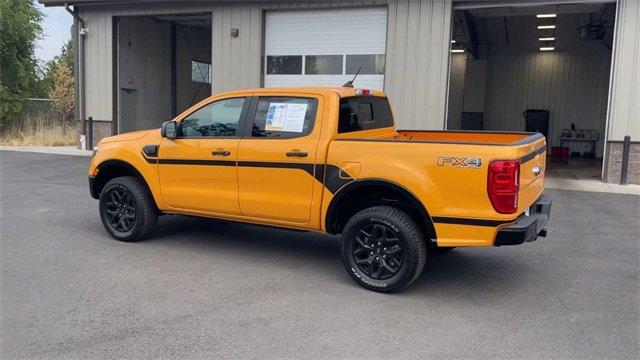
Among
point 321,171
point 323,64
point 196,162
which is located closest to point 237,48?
point 323,64

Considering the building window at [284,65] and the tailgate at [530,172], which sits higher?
the building window at [284,65]

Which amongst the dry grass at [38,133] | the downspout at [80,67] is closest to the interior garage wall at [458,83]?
the downspout at [80,67]

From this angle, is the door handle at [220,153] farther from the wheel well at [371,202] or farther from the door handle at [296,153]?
the wheel well at [371,202]

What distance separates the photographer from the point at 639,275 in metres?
5.79

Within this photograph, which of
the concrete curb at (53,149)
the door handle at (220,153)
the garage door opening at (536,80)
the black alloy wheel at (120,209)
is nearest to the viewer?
the door handle at (220,153)

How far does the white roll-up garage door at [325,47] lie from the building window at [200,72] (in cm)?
883

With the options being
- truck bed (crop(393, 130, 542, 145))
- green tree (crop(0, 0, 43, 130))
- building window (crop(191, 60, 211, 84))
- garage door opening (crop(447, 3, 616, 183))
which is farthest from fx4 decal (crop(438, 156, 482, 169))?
green tree (crop(0, 0, 43, 130))

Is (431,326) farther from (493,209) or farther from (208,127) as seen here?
(208,127)

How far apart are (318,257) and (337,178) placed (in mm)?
1349

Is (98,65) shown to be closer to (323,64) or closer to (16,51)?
(323,64)

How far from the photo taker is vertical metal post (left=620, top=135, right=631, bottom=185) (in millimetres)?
12445

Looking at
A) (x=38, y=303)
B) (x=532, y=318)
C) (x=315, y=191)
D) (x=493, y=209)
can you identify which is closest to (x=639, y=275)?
(x=532, y=318)

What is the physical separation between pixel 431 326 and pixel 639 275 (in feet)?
9.08

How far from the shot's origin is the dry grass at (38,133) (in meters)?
20.0
